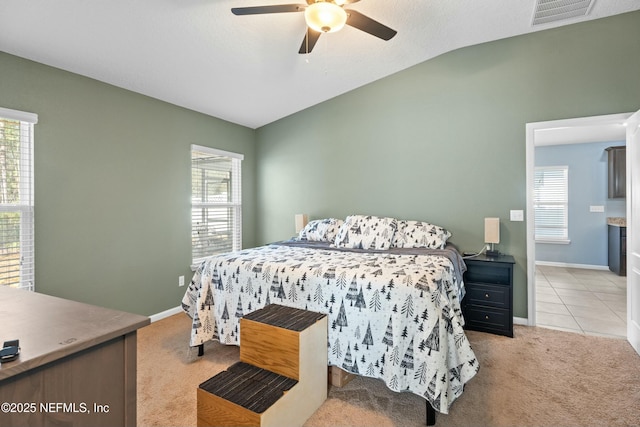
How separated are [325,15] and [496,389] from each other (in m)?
2.62

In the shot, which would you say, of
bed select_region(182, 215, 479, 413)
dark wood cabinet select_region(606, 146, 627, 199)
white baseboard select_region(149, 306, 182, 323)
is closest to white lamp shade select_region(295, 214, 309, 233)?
bed select_region(182, 215, 479, 413)

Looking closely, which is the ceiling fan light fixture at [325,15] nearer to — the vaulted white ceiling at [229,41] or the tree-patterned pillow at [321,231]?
the vaulted white ceiling at [229,41]

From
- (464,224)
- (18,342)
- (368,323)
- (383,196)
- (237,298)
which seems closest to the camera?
(18,342)

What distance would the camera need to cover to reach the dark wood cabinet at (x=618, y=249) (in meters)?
4.97

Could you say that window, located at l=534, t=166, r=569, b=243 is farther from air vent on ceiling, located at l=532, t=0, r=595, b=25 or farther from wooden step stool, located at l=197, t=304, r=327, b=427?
wooden step stool, located at l=197, t=304, r=327, b=427

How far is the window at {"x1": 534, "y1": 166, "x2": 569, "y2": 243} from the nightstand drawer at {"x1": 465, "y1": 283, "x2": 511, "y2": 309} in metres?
3.80

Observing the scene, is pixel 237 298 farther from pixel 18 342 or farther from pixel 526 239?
pixel 526 239

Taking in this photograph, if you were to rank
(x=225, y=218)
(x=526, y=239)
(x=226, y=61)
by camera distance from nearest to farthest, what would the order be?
(x=226, y=61), (x=526, y=239), (x=225, y=218)

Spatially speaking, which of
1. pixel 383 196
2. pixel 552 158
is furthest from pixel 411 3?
pixel 552 158

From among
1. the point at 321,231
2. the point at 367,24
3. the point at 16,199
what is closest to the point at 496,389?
the point at 321,231

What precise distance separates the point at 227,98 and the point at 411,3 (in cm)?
216

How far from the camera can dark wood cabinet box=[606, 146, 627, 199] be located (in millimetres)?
5188

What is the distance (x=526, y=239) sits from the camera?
3281 mm

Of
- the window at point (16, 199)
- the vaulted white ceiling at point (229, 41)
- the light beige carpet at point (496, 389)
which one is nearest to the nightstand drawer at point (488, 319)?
the light beige carpet at point (496, 389)
